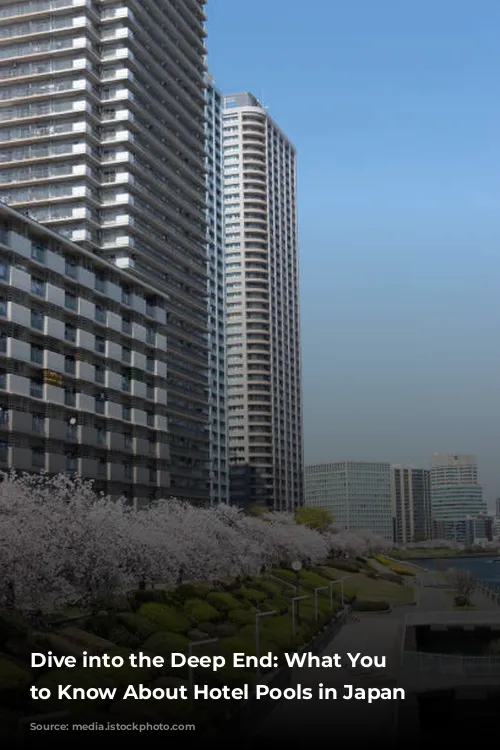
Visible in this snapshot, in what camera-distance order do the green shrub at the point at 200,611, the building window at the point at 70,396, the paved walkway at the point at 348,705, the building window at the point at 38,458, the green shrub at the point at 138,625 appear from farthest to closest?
the building window at the point at 70,396, the building window at the point at 38,458, the green shrub at the point at 200,611, the green shrub at the point at 138,625, the paved walkway at the point at 348,705

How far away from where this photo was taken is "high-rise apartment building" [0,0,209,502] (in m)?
119

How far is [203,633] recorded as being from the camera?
51.9 m

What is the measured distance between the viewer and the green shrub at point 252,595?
70688mm

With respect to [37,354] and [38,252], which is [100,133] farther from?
[37,354]

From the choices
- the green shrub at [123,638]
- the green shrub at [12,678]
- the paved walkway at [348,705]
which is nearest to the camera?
the green shrub at [12,678]

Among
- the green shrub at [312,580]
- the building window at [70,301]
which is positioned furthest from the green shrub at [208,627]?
the building window at [70,301]

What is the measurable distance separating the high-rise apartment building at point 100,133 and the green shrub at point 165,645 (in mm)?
73202

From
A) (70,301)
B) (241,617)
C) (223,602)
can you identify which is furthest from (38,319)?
(241,617)

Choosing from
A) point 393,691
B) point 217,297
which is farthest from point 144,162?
point 393,691

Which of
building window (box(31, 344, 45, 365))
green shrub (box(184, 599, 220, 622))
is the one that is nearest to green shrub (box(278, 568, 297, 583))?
building window (box(31, 344, 45, 365))

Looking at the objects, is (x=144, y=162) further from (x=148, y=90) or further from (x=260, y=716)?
(x=260, y=716)

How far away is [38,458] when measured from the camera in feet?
293

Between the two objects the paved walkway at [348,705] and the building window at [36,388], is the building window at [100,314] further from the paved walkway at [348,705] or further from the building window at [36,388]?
the paved walkway at [348,705]

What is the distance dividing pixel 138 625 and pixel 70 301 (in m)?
54.3
